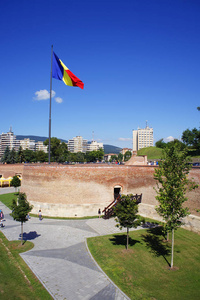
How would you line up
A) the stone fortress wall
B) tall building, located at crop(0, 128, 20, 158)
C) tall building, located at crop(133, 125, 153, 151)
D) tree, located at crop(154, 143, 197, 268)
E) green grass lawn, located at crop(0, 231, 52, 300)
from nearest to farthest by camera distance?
green grass lawn, located at crop(0, 231, 52, 300) < tree, located at crop(154, 143, 197, 268) < the stone fortress wall < tall building, located at crop(133, 125, 153, 151) < tall building, located at crop(0, 128, 20, 158)

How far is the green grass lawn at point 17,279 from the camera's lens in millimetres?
10148

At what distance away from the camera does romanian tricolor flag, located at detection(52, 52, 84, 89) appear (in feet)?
73.2

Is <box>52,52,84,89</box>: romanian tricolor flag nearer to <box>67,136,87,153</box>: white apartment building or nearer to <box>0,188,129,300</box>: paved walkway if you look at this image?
<box>0,188,129,300</box>: paved walkway

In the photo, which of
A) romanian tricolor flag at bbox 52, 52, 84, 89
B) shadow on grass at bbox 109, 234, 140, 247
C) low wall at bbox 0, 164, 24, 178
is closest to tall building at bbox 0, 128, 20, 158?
low wall at bbox 0, 164, 24, 178

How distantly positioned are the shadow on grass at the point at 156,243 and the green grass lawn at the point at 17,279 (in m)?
8.06

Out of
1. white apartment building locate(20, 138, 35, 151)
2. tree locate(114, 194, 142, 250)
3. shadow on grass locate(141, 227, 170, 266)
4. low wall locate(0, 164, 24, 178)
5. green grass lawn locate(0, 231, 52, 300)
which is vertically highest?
white apartment building locate(20, 138, 35, 151)

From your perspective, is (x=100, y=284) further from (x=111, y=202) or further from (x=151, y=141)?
(x=151, y=141)

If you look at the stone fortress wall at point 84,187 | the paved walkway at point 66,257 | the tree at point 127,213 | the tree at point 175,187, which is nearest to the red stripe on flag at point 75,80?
the stone fortress wall at point 84,187

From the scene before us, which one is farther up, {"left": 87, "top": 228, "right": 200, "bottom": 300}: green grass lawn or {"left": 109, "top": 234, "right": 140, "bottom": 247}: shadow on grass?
{"left": 109, "top": 234, "right": 140, "bottom": 247}: shadow on grass

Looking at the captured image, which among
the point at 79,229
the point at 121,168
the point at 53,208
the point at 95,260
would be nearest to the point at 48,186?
the point at 53,208

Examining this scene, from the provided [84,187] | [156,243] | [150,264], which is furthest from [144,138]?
[150,264]

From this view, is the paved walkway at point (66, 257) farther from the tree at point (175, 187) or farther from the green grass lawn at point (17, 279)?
the tree at point (175, 187)

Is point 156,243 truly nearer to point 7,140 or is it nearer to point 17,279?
point 17,279

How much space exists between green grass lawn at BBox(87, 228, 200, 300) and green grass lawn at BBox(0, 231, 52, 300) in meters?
3.97
